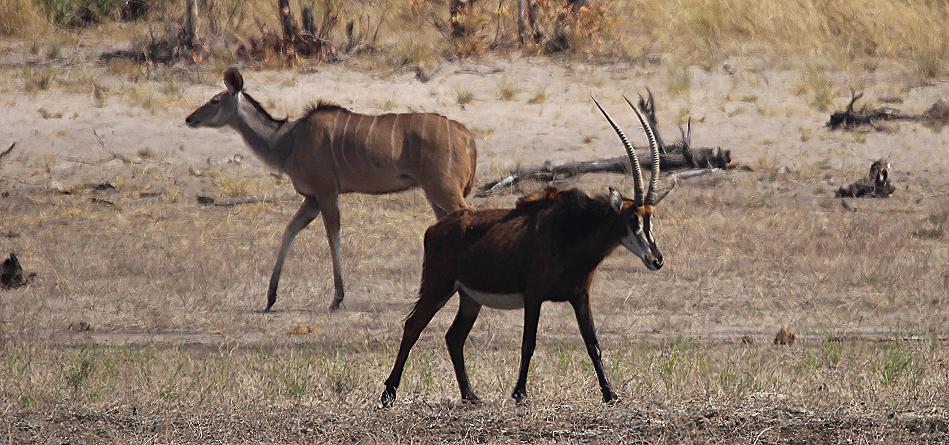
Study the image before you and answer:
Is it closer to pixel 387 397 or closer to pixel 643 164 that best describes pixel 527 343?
pixel 387 397

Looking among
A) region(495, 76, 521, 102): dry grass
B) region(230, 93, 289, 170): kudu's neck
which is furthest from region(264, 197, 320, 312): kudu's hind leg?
region(495, 76, 521, 102): dry grass

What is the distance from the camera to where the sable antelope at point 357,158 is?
489 inches

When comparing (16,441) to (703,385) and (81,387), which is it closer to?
(81,387)

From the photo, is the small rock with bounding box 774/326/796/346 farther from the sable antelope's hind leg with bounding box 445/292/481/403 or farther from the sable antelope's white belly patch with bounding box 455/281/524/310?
the sable antelope's white belly patch with bounding box 455/281/524/310

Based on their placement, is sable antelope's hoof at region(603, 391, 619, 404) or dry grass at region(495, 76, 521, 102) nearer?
sable antelope's hoof at region(603, 391, 619, 404)

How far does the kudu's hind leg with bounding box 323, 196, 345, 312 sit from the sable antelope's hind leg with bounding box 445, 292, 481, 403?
14.5 feet

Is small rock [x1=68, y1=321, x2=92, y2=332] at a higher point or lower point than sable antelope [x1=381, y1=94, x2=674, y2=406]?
lower

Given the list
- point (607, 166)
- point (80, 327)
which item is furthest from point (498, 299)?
point (607, 166)

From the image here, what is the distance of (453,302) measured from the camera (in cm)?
1293

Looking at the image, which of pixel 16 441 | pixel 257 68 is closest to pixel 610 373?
pixel 16 441

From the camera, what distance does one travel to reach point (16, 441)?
711 centimetres

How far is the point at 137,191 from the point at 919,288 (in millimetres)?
7625

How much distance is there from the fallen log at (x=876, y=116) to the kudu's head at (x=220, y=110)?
7.17 metres

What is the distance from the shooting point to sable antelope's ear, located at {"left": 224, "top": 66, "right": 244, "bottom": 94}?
1368 centimetres
